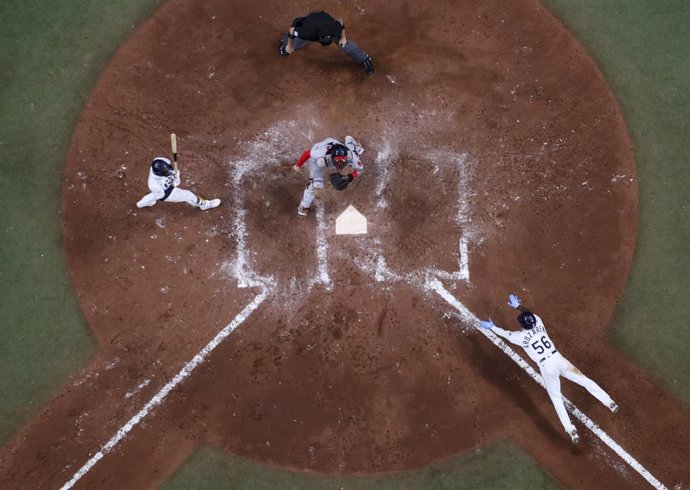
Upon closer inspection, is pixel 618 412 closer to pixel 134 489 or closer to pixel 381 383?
pixel 381 383

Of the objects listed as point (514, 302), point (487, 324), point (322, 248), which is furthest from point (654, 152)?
point (322, 248)

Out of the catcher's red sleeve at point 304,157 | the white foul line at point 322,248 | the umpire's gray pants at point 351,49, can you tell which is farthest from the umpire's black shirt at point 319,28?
the white foul line at point 322,248

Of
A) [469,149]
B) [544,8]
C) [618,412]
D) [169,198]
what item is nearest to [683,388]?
[618,412]

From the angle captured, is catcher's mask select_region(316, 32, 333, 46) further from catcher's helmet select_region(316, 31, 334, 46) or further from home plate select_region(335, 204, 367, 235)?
home plate select_region(335, 204, 367, 235)

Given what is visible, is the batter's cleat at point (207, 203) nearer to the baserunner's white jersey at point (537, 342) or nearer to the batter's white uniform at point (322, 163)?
the batter's white uniform at point (322, 163)

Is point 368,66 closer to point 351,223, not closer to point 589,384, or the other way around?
point 351,223
